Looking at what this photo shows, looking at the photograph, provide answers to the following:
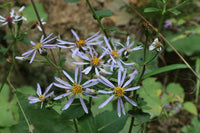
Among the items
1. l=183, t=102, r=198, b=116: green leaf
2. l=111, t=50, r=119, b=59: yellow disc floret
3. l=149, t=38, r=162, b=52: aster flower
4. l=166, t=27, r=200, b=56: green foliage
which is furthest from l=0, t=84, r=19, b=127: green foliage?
l=166, t=27, r=200, b=56: green foliage

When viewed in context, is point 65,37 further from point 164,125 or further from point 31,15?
point 164,125

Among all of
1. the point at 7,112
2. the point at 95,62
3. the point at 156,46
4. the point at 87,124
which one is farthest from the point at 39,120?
the point at 7,112

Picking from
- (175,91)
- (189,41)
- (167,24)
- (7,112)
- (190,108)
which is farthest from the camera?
(167,24)

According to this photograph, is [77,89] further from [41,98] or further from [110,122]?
[110,122]

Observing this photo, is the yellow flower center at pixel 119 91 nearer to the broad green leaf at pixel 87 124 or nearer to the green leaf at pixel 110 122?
the broad green leaf at pixel 87 124

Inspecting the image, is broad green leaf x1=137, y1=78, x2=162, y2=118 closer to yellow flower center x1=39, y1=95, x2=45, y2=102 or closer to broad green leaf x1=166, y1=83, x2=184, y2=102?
broad green leaf x1=166, y1=83, x2=184, y2=102

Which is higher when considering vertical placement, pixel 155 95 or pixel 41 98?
pixel 41 98

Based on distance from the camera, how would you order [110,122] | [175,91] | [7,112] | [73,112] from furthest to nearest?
[175,91], [7,112], [110,122], [73,112]
